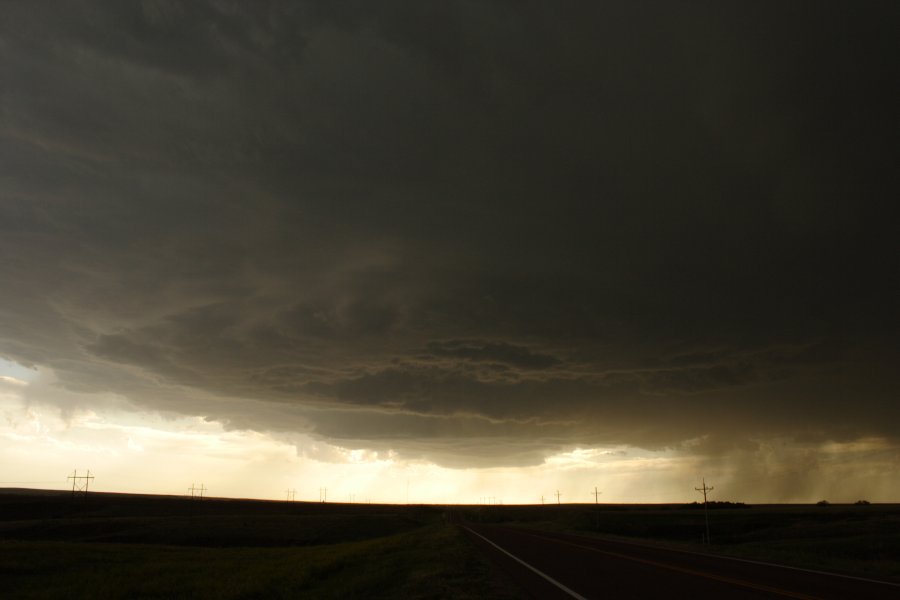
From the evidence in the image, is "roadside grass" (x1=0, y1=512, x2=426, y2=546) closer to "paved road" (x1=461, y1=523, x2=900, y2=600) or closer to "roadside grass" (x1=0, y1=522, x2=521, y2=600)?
"roadside grass" (x1=0, y1=522, x2=521, y2=600)

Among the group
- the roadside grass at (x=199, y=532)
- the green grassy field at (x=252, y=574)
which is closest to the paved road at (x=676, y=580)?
the green grassy field at (x=252, y=574)

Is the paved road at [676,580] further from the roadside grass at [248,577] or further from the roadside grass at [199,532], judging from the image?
the roadside grass at [199,532]

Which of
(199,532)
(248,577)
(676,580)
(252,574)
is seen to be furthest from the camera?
(199,532)

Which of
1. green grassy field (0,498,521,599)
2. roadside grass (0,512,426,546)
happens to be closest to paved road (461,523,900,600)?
green grassy field (0,498,521,599)

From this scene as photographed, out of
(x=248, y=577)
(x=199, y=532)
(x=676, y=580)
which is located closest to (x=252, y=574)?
(x=248, y=577)

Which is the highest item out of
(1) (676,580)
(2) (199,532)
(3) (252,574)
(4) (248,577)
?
(1) (676,580)

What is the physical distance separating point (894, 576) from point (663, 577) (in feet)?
27.4

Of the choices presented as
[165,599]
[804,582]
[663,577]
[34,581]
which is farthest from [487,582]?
[34,581]

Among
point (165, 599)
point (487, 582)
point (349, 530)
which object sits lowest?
point (349, 530)

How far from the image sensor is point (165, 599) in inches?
1006

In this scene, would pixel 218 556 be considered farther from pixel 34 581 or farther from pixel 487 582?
pixel 487 582

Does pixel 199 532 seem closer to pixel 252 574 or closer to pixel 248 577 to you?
pixel 252 574

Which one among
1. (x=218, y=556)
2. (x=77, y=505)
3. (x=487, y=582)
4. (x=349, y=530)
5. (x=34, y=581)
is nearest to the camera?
(x=487, y=582)

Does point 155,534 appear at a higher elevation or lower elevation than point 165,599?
lower
